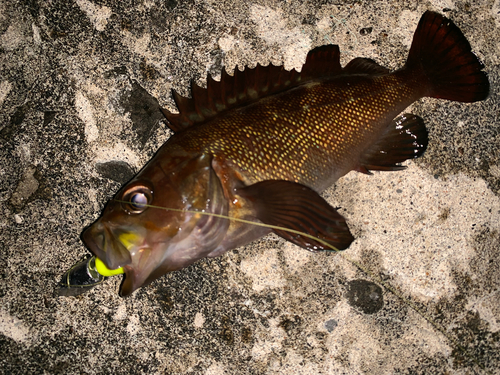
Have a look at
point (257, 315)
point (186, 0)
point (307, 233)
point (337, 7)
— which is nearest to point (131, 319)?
point (257, 315)

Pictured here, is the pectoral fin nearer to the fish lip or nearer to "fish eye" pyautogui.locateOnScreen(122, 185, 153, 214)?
"fish eye" pyautogui.locateOnScreen(122, 185, 153, 214)

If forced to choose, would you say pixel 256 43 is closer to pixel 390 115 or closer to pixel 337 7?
pixel 337 7

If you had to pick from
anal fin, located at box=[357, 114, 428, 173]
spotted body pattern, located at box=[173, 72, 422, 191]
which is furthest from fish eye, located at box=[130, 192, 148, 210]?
anal fin, located at box=[357, 114, 428, 173]

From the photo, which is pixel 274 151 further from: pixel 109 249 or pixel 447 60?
pixel 447 60

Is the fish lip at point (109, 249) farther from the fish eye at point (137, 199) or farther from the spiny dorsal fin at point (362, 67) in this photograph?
the spiny dorsal fin at point (362, 67)

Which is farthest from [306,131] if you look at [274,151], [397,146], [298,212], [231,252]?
[231,252]
